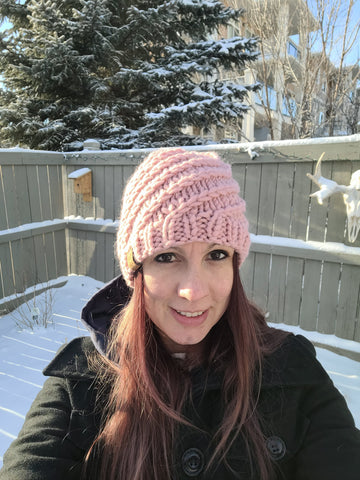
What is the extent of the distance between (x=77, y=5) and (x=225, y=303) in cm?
714

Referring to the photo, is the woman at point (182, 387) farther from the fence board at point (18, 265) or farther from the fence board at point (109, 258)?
the fence board at point (109, 258)

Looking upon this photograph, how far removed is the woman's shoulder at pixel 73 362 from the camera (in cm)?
104

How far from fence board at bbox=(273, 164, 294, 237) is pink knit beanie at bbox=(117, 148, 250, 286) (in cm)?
229

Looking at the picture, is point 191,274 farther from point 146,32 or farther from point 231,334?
point 146,32

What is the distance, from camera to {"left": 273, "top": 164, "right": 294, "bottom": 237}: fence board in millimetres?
3174

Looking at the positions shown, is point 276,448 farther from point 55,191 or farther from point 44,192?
point 55,191

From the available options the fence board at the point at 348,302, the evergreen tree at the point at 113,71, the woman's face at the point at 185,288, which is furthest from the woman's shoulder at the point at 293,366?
the evergreen tree at the point at 113,71

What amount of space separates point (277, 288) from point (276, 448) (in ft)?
8.06

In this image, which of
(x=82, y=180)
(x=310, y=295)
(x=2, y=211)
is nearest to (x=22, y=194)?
(x=2, y=211)

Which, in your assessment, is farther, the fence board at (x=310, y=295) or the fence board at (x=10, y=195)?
the fence board at (x=10, y=195)

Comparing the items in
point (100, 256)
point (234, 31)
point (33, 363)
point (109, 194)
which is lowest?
point (33, 363)

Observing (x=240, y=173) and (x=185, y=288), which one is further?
(x=240, y=173)

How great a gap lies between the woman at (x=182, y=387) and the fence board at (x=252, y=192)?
2.35 metres

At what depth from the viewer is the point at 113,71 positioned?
6.60 metres
